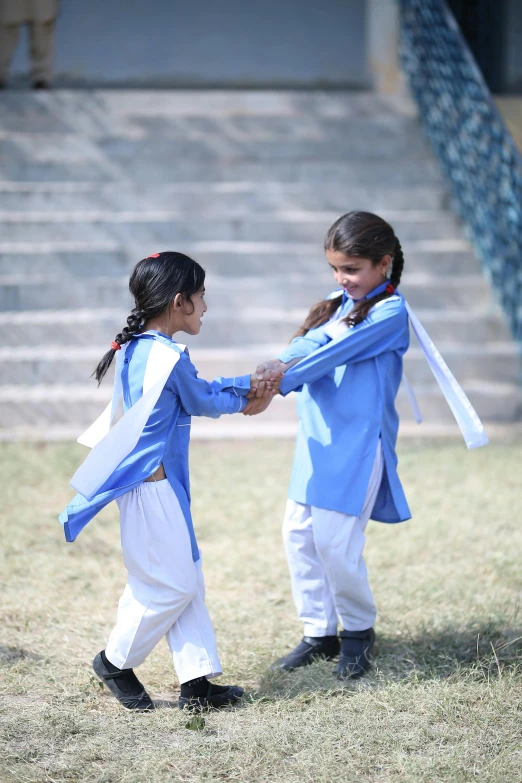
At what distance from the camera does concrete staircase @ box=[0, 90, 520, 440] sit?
7.23 meters

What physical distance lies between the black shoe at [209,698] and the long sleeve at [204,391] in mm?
858

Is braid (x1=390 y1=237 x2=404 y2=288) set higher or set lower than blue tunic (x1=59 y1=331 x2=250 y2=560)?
higher

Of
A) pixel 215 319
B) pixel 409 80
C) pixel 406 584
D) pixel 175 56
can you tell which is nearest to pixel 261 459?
pixel 215 319

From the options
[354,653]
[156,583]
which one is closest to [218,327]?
[354,653]

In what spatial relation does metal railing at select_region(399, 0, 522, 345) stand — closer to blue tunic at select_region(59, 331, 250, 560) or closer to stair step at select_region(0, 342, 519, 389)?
stair step at select_region(0, 342, 519, 389)

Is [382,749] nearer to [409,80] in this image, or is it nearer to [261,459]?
[261,459]

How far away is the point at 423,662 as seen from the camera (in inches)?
132

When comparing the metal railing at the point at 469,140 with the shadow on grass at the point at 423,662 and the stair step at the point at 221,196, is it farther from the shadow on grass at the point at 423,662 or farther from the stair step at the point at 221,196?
the shadow on grass at the point at 423,662

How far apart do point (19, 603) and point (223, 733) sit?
1.40m

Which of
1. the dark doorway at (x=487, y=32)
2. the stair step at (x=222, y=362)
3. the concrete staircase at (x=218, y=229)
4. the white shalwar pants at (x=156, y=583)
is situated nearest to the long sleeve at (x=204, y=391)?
the white shalwar pants at (x=156, y=583)

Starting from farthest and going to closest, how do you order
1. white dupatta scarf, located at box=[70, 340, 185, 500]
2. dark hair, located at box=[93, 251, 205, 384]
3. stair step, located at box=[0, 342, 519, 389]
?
1. stair step, located at box=[0, 342, 519, 389]
2. dark hair, located at box=[93, 251, 205, 384]
3. white dupatta scarf, located at box=[70, 340, 185, 500]

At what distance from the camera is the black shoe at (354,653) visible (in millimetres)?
3260

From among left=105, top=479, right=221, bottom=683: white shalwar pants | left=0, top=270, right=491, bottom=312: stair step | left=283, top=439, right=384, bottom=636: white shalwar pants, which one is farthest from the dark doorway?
left=105, top=479, right=221, bottom=683: white shalwar pants

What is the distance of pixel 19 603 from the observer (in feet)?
12.9
